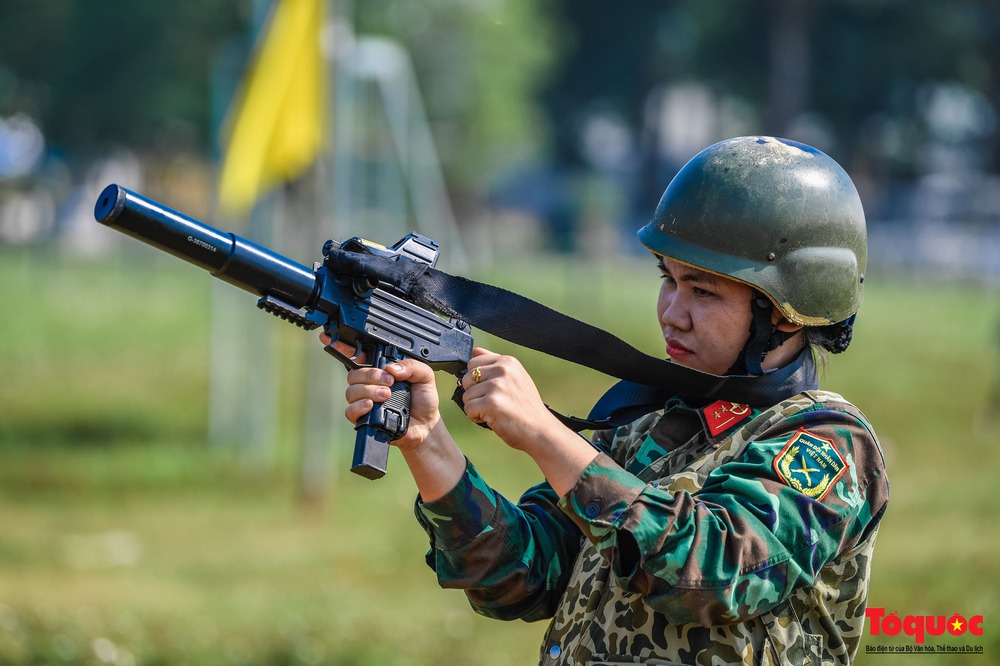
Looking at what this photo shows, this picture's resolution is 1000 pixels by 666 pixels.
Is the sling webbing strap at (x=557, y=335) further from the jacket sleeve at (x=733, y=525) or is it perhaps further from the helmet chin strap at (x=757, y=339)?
the jacket sleeve at (x=733, y=525)

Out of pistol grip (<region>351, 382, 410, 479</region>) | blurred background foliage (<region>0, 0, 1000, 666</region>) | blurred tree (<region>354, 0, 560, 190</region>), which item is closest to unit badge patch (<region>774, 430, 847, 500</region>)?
pistol grip (<region>351, 382, 410, 479</region>)

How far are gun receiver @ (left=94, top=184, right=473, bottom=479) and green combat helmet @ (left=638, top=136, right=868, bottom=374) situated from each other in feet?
1.84

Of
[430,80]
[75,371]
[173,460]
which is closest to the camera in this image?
[173,460]

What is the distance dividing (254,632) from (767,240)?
14.2 ft

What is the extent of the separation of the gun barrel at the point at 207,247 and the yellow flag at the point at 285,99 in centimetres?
695

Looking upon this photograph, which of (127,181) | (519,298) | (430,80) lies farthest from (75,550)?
(127,181)

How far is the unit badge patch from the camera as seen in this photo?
2.64 meters

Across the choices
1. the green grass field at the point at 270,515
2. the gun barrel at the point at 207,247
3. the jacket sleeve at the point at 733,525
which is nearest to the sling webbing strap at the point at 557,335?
the gun barrel at the point at 207,247

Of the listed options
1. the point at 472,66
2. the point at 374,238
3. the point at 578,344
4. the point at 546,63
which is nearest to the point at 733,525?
the point at 578,344

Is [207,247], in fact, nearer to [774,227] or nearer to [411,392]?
[411,392]

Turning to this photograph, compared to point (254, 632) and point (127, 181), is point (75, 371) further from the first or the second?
point (127, 181)

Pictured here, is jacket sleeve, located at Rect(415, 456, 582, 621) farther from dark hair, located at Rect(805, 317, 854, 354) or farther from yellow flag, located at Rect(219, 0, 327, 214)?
yellow flag, located at Rect(219, 0, 327, 214)

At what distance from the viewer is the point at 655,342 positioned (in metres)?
15.2

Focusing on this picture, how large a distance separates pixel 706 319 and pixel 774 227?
0.26 m
